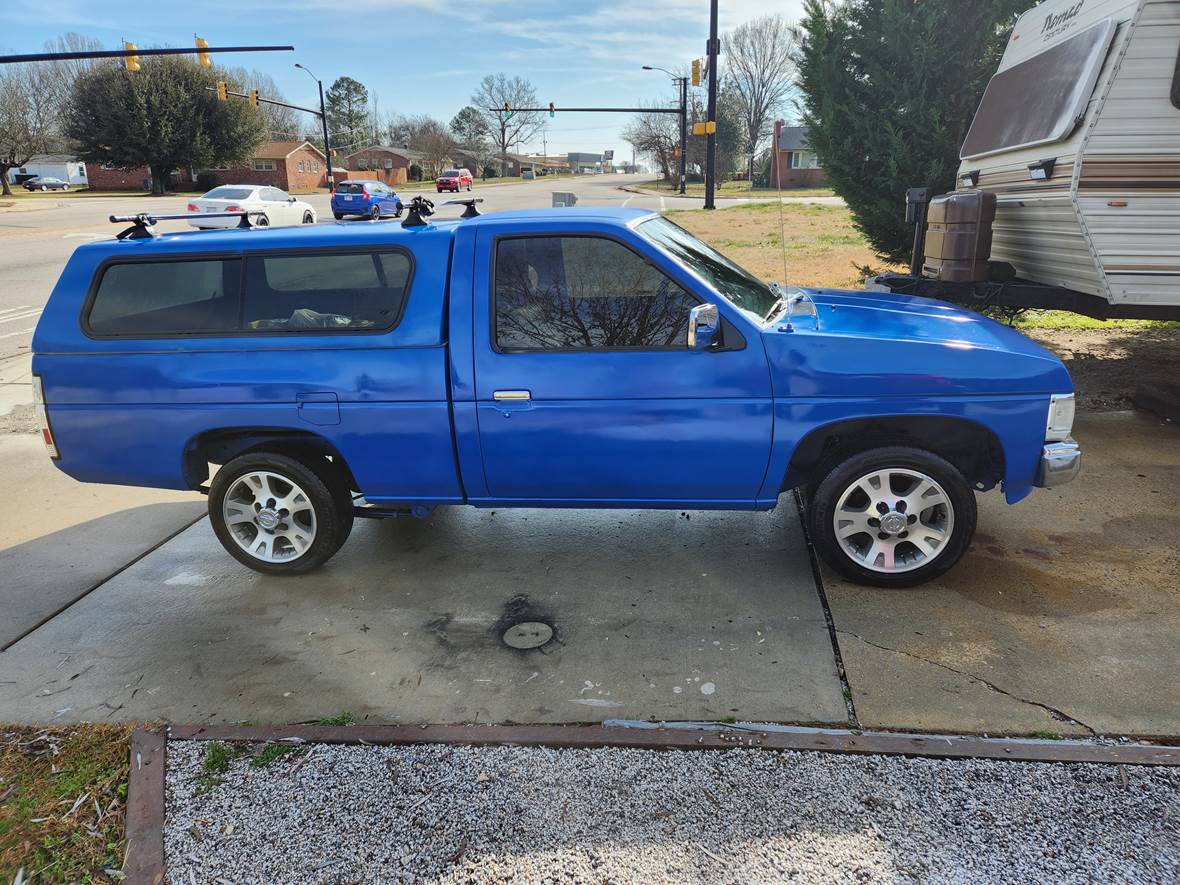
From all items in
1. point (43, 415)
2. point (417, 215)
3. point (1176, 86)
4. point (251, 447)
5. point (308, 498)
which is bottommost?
point (308, 498)

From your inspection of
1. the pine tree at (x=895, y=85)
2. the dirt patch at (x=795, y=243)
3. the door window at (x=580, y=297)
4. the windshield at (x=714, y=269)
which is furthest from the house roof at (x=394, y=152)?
the door window at (x=580, y=297)

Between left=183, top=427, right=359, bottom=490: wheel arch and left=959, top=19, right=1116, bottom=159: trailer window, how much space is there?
5.50m

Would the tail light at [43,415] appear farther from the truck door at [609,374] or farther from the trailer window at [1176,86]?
the trailer window at [1176,86]

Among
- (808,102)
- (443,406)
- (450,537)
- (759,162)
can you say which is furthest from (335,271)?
(759,162)

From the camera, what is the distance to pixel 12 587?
435 cm

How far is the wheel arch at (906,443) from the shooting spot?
379 centimetres

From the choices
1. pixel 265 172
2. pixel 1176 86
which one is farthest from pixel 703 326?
pixel 265 172

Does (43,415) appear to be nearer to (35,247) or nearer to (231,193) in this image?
(35,247)

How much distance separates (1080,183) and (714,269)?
10.9 ft

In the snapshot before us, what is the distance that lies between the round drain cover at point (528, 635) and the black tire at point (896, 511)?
1403 mm

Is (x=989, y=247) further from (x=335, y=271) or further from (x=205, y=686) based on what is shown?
(x=205, y=686)

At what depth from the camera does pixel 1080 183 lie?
18.5 ft

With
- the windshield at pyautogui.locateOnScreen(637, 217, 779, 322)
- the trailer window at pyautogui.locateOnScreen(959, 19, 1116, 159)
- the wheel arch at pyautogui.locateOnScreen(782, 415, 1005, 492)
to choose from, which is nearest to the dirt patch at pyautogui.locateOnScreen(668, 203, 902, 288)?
the trailer window at pyautogui.locateOnScreen(959, 19, 1116, 159)

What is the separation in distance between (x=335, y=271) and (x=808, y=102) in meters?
8.12
